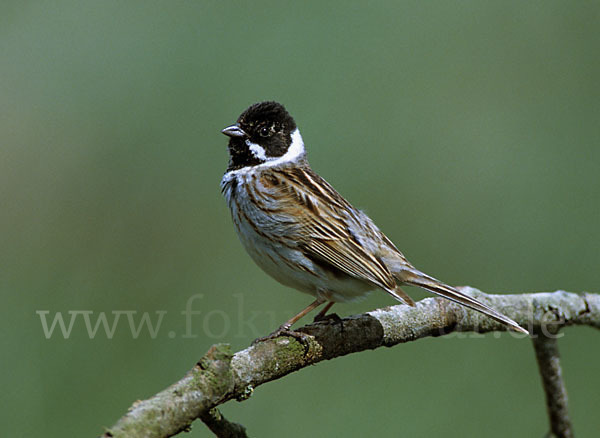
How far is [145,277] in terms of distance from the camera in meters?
5.48

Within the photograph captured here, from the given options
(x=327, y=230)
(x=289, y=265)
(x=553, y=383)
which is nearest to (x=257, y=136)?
(x=327, y=230)

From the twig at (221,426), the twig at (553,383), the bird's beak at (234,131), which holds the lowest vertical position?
the twig at (221,426)

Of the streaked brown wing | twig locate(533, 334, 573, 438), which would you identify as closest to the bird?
the streaked brown wing

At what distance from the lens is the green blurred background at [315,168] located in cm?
486

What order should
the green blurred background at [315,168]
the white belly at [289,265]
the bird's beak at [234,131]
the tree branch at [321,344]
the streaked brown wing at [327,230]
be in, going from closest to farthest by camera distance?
the tree branch at [321,344], the streaked brown wing at [327,230], the white belly at [289,265], the bird's beak at [234,131], the green blurred background at [315,168]

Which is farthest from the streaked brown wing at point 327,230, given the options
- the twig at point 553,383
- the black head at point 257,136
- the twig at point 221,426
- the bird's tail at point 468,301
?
the twig at point 221,426

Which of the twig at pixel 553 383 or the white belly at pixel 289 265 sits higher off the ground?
the white belly at pixel 289 265

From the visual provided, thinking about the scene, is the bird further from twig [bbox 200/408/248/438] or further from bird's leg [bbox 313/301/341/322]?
twig [bbox 200/408/248/438]

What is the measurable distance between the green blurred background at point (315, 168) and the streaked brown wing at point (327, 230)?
4.52ft

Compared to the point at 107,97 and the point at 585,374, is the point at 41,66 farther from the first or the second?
the point at 585,374

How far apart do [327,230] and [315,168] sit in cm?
210

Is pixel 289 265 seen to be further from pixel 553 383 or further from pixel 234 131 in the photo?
pixel 553 383

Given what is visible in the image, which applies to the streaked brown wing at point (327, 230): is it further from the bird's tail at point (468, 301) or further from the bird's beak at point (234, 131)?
the bird's beak at point (234, 131)

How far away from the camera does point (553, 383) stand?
392 cm
